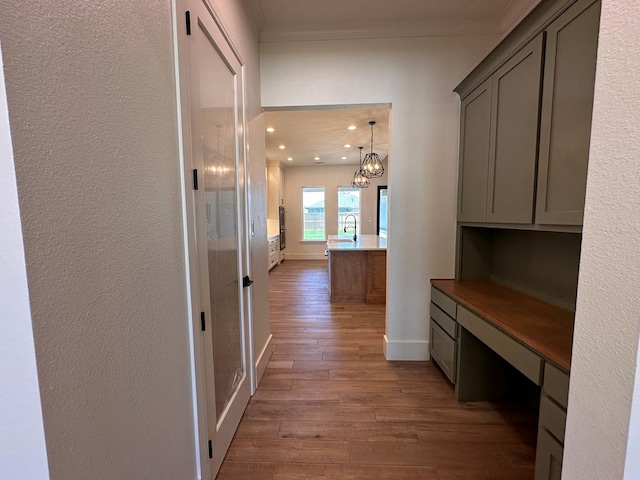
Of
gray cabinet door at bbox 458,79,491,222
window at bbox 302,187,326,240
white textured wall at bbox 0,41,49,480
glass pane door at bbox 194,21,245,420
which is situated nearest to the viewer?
white textured wall at bbox 0,41,49,480

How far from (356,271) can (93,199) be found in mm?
3842

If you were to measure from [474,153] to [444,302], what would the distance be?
1.18 meters

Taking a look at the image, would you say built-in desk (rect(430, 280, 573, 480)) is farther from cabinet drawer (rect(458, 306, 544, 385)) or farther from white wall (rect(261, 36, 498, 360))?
white wall (rect(261, 36, 498, 360))

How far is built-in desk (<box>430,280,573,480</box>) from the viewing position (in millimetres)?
1180

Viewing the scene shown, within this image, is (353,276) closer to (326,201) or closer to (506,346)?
(506,346)

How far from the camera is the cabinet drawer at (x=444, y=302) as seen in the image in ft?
6.79

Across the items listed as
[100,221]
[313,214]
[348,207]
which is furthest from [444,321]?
[313,214]

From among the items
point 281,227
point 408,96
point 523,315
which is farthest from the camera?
point 281,227

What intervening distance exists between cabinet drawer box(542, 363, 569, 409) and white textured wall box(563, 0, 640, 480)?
50 centimetres

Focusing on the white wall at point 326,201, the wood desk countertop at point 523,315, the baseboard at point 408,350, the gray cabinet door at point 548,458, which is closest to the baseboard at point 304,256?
the white wall at point 326,201

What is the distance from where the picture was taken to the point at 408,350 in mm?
2574

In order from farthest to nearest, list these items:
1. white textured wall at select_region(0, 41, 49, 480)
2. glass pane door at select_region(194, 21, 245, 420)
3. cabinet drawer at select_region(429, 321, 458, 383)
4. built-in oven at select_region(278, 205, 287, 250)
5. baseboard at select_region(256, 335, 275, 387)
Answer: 1. built-in oven at select_region(278, 205, 287, 250)
2. baseboard at select_region(256, 335, 275, 387)
3. cabinet drawer at select_region(429, 321, 458, 383)
4. glass pane door at select_region(194, 21, 245, 420)
5. white textured wall at select_region(0, 41, 49, 480)

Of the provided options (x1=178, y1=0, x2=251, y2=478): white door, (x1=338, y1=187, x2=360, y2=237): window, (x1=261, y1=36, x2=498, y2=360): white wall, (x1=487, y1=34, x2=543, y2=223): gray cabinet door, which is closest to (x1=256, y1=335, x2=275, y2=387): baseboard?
(x1=178, y1=0, x2=251, y2=478): white door

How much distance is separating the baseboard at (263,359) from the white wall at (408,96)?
4.75 ft
